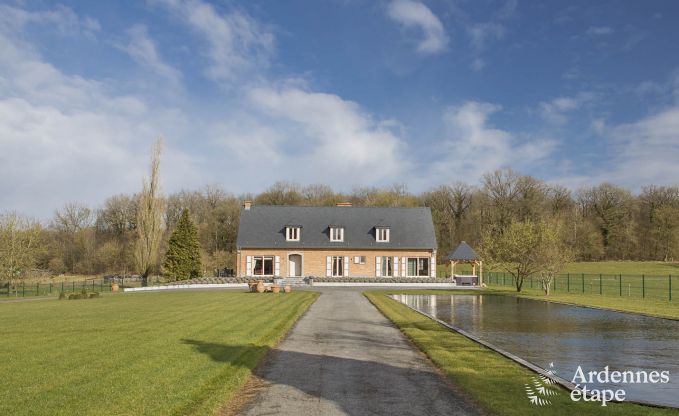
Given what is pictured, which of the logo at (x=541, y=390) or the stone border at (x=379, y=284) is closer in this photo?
the logo at (x=541, y=390)

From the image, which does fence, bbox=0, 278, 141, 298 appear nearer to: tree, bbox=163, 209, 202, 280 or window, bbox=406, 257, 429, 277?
tree, bbox=163, 209, 202, 280

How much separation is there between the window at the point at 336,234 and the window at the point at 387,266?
4261 mm

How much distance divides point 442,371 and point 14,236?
142 ft

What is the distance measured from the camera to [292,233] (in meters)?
47.0

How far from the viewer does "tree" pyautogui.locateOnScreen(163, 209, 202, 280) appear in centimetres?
4419

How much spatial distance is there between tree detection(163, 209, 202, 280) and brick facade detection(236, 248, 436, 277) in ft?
12.2

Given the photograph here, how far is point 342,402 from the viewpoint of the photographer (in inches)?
283

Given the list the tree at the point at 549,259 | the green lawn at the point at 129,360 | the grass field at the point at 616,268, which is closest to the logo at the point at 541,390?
the green lawn at the point at 129,360

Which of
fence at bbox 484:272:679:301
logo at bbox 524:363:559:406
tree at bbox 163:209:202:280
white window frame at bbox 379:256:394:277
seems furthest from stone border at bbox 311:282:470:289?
logo at bbox 524:363:559:406

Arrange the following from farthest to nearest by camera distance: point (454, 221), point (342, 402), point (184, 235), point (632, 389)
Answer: point (454, 221), point (184, 235), point (632, 389), point (342, 402)

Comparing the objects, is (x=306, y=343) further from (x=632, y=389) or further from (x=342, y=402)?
(x=632, y=389)

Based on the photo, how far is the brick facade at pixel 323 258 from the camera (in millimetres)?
45969

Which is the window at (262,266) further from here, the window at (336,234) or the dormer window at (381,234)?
the dormer window at (381,234)

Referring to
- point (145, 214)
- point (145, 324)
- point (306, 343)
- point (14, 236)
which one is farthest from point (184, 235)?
point (306, 343)
